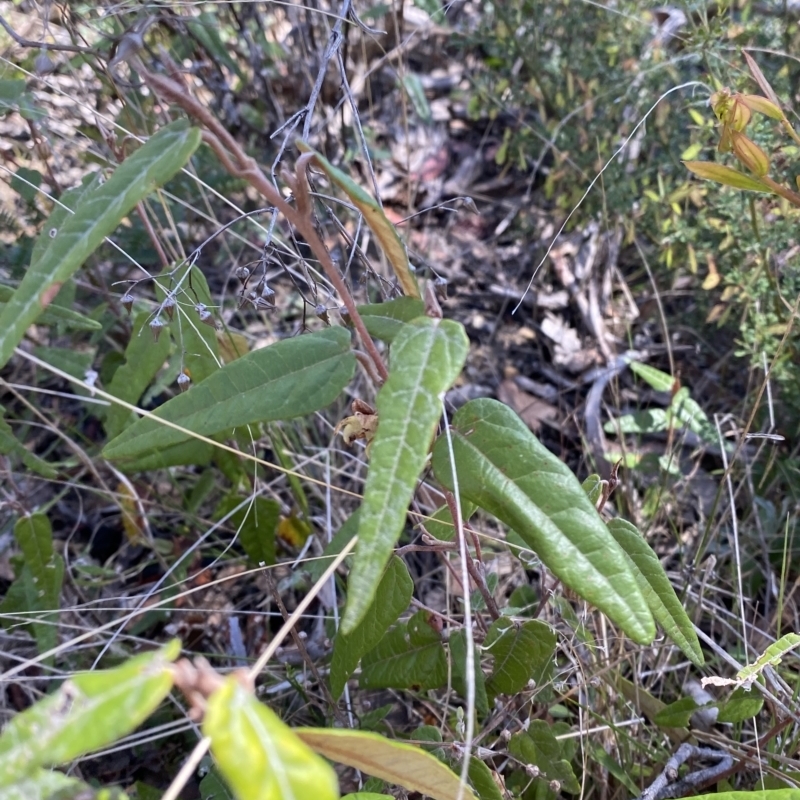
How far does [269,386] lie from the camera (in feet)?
A: 2.52

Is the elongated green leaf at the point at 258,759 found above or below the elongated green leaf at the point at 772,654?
above

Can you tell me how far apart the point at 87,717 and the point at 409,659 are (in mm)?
690

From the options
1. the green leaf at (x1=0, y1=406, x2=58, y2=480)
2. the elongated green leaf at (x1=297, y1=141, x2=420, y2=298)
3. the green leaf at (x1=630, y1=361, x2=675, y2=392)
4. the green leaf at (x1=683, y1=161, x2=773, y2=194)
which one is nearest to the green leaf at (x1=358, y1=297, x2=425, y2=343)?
the elongated green leaf at (x1=297, y1=141, x2=420, y2=298)

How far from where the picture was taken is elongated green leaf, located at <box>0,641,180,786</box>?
15.8 inches

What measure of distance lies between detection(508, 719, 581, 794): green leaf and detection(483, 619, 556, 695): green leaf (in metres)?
0.07

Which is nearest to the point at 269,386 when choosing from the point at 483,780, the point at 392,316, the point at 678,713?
the point at 392,316

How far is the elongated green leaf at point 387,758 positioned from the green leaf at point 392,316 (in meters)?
0.40

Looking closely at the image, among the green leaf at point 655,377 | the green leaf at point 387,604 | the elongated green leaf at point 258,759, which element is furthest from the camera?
the green leaf at point 655,377

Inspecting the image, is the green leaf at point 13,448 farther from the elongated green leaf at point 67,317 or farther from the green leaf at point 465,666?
the green leaf at point 465,666

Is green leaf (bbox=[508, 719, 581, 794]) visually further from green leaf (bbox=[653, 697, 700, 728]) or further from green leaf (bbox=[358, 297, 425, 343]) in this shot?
green leaf (bbox=[358, 297, 425, 343])

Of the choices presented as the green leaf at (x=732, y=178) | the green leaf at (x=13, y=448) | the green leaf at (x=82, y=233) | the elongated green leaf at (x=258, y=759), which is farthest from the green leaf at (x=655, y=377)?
the elongated green leaf at (x=258, y=759)

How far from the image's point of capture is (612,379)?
1.89 metres

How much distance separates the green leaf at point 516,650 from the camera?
0.93 metres

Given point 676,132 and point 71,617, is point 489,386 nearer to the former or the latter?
point 676,132
